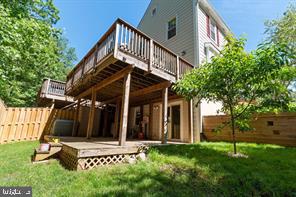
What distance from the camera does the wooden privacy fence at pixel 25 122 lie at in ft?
26.7

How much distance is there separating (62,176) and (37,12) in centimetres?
847

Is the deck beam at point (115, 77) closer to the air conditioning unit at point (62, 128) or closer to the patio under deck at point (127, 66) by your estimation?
the patio under deck at point (127, 66)

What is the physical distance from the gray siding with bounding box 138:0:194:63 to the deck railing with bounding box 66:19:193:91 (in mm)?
2672

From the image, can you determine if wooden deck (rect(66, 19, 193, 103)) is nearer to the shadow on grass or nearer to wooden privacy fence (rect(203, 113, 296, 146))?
the shadow on grass

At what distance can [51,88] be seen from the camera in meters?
11.1

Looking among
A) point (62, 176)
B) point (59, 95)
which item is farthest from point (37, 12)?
point (62, 176)

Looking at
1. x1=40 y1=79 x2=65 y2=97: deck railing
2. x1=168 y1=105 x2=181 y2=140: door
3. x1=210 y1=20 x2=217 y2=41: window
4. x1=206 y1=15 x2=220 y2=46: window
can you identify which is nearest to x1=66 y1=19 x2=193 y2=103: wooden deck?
x1=168 y1=105 x2=181 y2=140: door

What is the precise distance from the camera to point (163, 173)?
11.3 feet

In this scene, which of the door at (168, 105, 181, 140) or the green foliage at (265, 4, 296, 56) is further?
the green foliage at (265, 4, 296, 56)

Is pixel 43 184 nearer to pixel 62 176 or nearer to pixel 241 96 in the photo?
pixel 62 176

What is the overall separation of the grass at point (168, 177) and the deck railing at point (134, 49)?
318 cm

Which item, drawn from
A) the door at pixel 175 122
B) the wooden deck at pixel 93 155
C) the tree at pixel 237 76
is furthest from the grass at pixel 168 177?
the door at pixel 175 122

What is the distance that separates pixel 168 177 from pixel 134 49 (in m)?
3.76

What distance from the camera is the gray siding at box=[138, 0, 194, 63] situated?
30.3 ft
